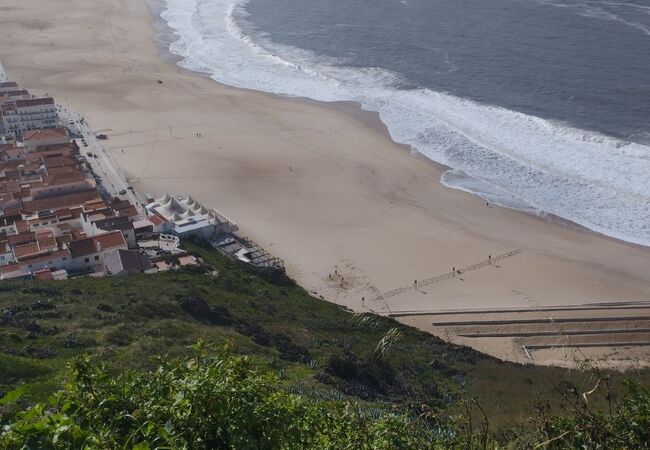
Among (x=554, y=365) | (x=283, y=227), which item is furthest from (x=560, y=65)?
(x=554, y=365)

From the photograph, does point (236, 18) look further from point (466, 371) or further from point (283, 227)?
point (466, 371)

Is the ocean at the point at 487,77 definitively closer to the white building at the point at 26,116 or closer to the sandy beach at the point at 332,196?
the sandy beach at the point at 332,196

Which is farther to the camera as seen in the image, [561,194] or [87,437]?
[561,194]

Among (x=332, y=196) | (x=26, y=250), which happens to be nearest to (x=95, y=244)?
(x=26, y=250)

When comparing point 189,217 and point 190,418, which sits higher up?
point 190,418

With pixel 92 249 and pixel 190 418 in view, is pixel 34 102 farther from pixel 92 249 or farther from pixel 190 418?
pixel 190 418
